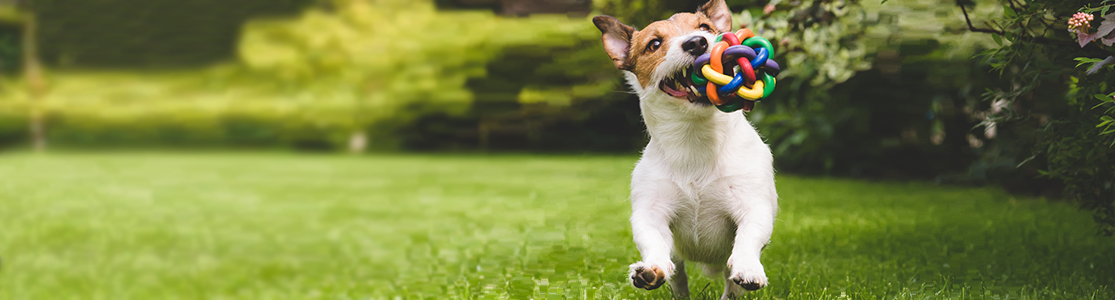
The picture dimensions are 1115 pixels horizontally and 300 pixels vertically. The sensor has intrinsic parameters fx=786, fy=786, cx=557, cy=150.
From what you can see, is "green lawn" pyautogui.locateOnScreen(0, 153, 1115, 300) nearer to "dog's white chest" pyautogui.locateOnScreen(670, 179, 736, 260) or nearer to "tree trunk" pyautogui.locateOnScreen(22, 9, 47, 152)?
"dog's white chest" pyautogui.locateOnScreen(670, 179, 736, 260)

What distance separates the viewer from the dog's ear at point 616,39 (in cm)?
276

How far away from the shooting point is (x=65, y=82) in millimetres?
25031

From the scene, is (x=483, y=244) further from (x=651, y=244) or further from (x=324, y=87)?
(x=324, y=87)

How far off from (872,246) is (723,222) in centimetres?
311

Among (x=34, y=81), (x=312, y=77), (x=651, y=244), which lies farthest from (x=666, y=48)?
(x=34, y=81)

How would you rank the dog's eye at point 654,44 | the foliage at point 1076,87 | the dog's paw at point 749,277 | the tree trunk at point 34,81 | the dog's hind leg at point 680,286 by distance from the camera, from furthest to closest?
the tree trunk at point 34,81
the dog's hind leg at point 680,286
the foliage at point 1076,87
the dog's eye at point 654,44
the dog's paw at point 749,277

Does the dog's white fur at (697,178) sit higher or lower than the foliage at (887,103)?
higher

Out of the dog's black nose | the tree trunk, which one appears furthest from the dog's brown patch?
the tree trunk

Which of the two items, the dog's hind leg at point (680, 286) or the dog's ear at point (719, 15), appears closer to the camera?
the dog's ear at point (719, 15)

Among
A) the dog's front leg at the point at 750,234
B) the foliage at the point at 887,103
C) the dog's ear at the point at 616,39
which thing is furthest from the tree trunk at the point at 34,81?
the dog's front leg at the point at 750,234

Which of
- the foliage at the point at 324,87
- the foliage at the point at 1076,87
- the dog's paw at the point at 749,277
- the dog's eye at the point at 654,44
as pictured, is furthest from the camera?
the foliage at the point at 324,87

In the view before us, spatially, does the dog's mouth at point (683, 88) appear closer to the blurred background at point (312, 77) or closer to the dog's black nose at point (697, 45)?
the dog's black nose at point (697, 45)

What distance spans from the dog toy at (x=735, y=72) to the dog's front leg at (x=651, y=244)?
0.46 m


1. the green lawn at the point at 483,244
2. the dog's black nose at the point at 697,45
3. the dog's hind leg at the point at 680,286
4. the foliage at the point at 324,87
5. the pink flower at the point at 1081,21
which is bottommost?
the foliage at the point at 324,87
